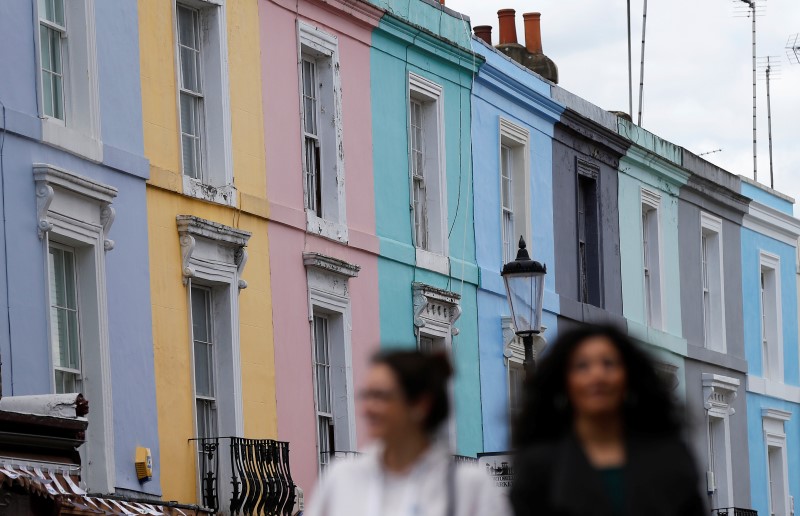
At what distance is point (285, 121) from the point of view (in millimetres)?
19594

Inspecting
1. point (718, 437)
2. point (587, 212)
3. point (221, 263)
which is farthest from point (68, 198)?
point (718, 437)

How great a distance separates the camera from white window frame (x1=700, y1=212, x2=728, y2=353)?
98.2 ft

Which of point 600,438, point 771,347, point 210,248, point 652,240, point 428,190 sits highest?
point 428,190

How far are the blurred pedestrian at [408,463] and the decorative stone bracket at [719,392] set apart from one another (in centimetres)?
2396

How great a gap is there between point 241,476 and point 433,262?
5268 millimetres

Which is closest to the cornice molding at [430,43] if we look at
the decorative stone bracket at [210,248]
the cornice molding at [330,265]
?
the cornice molding at [330,265]

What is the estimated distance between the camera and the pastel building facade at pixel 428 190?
21.4 metres

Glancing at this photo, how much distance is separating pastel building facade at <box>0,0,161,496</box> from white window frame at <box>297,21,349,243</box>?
11.7 feet

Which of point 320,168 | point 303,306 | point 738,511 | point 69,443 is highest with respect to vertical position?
point 320,168

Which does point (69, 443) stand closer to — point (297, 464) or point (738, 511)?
point (297, 464)

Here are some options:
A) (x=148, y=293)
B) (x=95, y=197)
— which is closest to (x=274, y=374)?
(x=148, y=293)

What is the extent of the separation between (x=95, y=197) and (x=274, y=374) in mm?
3698

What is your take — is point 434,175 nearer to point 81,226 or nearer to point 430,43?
point 430,43

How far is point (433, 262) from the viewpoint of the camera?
22047 millimetres
